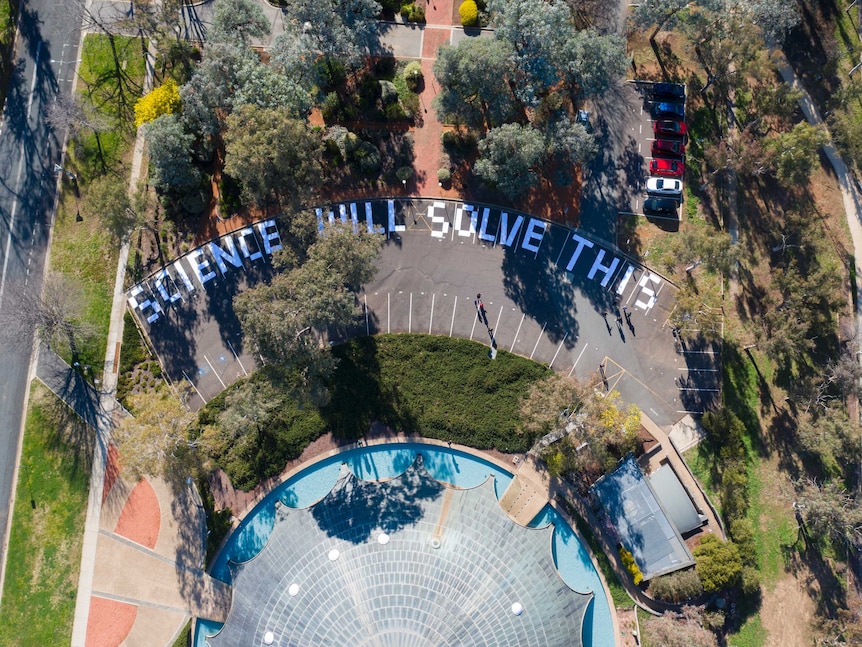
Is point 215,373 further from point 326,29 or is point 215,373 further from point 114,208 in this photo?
point 326,29

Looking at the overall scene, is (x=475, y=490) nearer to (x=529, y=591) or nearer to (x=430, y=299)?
(x=529, y=591)

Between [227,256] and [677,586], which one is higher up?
[227,256]

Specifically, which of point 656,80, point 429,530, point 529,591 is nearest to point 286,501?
point 429,530

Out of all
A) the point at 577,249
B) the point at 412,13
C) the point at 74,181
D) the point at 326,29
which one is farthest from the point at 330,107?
the point at 577,249

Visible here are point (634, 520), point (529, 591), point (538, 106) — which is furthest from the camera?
point (538, 106)

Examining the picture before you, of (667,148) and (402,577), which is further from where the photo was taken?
(667,148)

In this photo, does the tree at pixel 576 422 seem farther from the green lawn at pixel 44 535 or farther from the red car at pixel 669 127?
the green lawn at pixel 44 535
